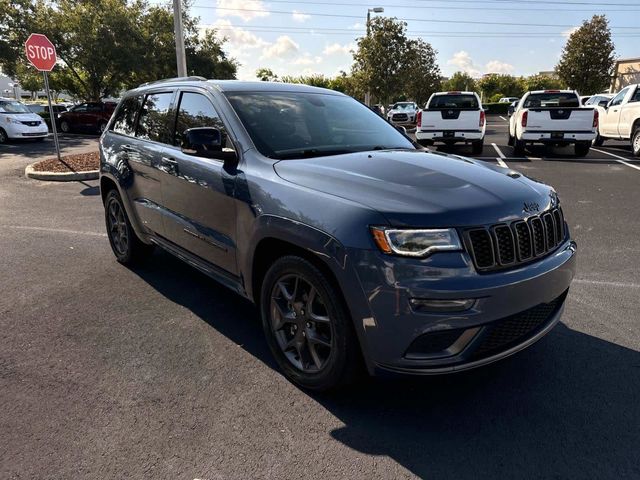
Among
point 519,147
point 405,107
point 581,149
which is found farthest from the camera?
point 405,107

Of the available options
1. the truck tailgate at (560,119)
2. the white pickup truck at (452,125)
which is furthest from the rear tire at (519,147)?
the white pickup truck at (452,125)

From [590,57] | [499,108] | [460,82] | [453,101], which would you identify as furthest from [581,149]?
[460,82]

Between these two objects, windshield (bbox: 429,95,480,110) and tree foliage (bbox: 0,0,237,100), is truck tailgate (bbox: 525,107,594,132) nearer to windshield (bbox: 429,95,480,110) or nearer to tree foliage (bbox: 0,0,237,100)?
windshield (bbox: 429,95,480,110)

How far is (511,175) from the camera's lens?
124 inches

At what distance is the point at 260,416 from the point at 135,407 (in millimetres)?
719

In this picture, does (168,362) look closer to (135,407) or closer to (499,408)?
(135,407)

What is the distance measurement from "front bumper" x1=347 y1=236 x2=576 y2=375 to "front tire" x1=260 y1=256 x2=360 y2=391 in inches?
6.0

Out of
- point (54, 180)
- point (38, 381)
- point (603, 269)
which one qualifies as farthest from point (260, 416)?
point (54, 180)

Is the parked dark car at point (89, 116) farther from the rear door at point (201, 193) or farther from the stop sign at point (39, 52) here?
the rear door at point (201, 193)

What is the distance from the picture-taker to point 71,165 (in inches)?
468

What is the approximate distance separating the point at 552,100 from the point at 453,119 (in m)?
3.06

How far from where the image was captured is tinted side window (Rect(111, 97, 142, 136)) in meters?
4.74

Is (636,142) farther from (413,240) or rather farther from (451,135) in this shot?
(413,240)

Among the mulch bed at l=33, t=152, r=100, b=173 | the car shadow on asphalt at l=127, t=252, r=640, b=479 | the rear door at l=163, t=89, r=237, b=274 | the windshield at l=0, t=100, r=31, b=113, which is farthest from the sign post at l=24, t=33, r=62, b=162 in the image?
the car shadow on asphalt at l=127, t=252, r=640, b=479
